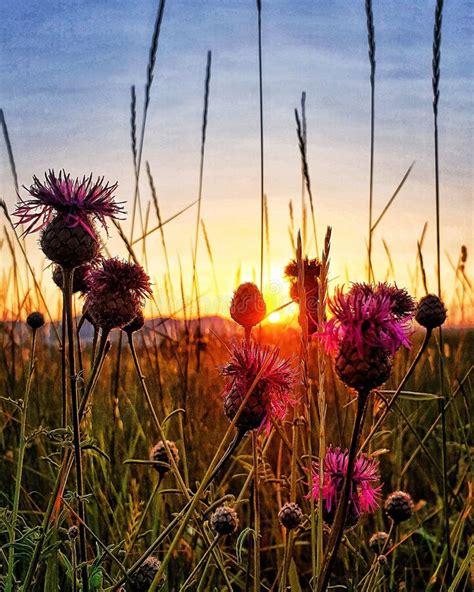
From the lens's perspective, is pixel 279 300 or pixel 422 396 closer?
pixel 422 396

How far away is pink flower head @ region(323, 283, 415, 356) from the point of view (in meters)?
1.13

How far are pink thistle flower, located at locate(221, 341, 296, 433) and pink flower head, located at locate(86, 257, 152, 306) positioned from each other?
31 cm

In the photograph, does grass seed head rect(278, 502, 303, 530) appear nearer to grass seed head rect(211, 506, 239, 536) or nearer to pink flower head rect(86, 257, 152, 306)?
grass seed head rect(211, 506, 239, 536)

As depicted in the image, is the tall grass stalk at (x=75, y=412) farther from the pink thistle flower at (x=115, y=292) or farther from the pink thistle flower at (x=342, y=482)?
the pink thistle flower at (x=342, y=482)

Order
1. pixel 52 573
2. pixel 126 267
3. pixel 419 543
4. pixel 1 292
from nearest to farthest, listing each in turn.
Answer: pixel 52 573 → pixel 126 267 → pixel 419 543 → pixel 1 292

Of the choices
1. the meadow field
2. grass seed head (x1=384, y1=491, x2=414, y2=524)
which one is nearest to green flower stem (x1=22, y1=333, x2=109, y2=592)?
the meadow field

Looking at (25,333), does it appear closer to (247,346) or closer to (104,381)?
(104,381)

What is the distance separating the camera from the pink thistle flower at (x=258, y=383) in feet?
4.67

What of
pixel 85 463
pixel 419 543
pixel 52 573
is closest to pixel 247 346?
pixel 52 573

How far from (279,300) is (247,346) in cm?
72

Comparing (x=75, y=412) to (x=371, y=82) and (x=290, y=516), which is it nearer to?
(x=290, y=516)

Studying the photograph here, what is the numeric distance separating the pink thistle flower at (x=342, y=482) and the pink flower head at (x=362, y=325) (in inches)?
18.6

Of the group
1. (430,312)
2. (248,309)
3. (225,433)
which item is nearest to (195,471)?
(225,433)

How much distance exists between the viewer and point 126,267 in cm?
175
